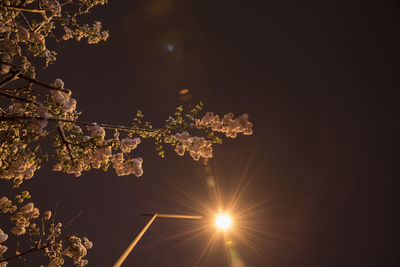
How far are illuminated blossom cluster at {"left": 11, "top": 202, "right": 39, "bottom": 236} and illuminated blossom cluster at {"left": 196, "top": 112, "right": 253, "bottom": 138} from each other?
4.93 metres

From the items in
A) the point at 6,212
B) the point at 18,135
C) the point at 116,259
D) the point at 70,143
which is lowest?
the point at 6,212

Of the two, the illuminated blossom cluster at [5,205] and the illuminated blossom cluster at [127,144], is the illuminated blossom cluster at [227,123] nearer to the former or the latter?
the illuminated blossom cluster at [127,144]

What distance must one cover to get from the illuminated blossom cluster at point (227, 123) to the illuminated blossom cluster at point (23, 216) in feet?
16.2

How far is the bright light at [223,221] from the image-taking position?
8.28 m

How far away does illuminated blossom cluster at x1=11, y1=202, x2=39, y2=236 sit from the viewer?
4.91 meters

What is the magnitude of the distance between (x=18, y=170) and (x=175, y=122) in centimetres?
359

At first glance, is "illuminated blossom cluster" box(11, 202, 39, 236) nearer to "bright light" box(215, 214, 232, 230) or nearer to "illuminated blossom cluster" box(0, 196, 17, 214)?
"illuminated blossom cluster" box(0, 196, 17, 214)

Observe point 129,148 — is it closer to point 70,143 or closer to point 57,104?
point 70,143

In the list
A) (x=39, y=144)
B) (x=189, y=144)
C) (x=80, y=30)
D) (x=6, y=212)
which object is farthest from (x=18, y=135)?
(x=189, y=144)

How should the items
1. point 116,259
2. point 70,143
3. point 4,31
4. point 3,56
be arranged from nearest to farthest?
point 116,259 → point 3,56 → point 70,143 → point 4,31

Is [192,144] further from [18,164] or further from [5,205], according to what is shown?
[5,205]

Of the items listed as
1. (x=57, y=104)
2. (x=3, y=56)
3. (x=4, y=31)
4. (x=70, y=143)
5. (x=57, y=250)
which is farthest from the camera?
(x=57, y=250)

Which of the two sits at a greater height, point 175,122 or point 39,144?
point 175,122

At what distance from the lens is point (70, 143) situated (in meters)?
4.14
